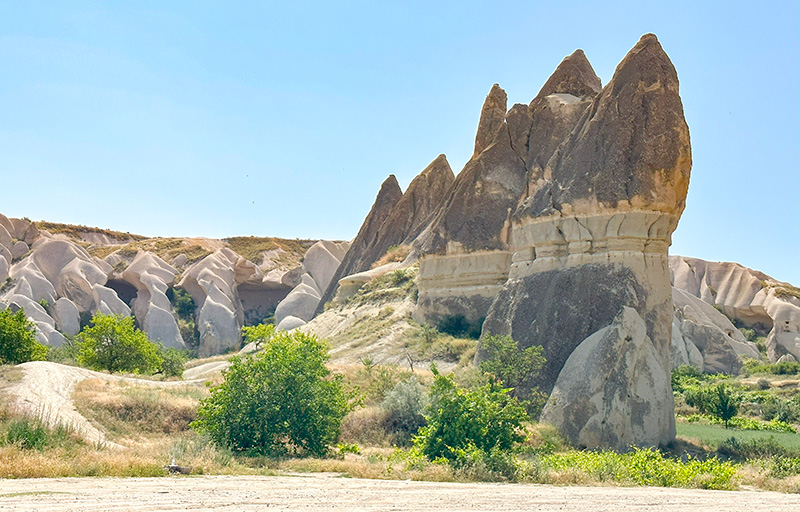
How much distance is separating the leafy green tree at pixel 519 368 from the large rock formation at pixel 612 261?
0.39 metres

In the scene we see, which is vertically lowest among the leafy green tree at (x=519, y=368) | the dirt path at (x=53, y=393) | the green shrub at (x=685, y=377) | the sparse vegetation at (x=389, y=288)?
the green shrub at (x=685, y=377)

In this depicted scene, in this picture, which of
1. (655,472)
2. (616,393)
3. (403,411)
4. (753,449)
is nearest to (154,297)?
(403,411)

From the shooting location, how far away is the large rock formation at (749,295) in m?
42.2

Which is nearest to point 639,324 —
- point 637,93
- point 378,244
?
point 637,93

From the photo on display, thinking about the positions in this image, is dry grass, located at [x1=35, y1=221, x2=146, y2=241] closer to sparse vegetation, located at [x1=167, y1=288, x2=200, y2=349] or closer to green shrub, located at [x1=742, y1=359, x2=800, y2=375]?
sparse vegetation, located at [x1=167, y1=288, x2=200, y2=349]

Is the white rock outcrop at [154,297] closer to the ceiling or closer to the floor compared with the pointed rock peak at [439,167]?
closer to the floor

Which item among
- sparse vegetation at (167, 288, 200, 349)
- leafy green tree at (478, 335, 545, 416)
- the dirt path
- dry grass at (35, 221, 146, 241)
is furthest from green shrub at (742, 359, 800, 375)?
dry grass at (35, 221, 146, 241)

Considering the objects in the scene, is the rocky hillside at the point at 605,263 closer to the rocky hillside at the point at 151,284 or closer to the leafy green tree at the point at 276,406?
the leafy green tree at the point at 276,406

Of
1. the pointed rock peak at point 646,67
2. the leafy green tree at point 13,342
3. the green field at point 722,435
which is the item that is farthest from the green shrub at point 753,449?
the leafy green tree at point 13,342

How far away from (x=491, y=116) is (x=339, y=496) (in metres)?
26.5

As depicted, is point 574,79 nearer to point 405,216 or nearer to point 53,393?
point 405,216

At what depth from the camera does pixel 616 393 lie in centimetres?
1462

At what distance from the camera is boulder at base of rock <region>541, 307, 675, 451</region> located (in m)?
14.4

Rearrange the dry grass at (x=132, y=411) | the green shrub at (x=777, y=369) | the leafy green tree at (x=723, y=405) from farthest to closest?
1. the green shrub at (x=777, y=369)
2. the leafy green tree at (x=723, y=405)
3. the dry grass at (x=132, y=411)
